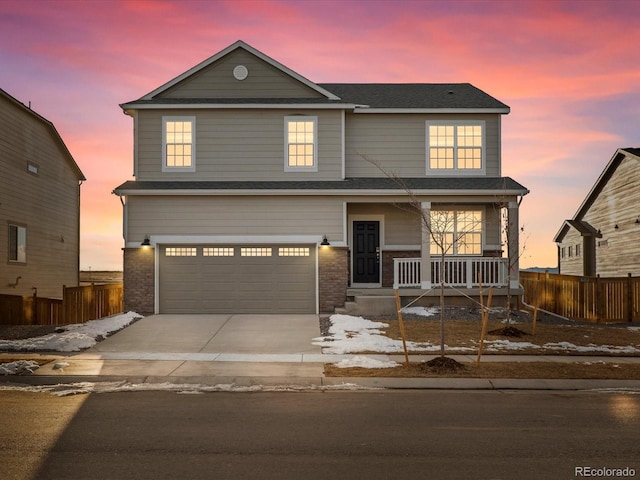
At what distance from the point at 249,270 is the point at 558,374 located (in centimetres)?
1210

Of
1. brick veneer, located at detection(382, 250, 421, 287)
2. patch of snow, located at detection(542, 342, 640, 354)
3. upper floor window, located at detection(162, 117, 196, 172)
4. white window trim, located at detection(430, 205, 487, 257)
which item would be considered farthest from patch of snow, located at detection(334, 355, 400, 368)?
upper floor window, located at detection(162, 117, 196, 172)

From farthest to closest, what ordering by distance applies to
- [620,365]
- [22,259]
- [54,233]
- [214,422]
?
[54,233] → [22,259] → [620,365] → [214,422]

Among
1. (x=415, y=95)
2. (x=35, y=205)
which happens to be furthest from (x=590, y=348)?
(x=35, y=205)

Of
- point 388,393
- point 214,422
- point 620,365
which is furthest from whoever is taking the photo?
point 620,365

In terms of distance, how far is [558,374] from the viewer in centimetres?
1198

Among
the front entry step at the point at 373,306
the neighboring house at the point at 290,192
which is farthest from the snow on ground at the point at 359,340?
the neighboring house at the point at 290,192

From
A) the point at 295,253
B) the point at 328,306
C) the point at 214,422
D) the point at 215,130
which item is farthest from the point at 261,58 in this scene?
the point at 214,422

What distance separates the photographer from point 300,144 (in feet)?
72.7

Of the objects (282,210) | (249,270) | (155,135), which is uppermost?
(155,135)

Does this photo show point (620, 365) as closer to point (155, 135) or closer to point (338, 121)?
point (338, 121)

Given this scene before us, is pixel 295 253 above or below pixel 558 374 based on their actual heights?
above

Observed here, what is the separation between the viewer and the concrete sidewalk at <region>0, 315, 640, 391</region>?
37.1 ft

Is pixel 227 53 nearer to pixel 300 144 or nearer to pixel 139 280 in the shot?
pixel 300 144

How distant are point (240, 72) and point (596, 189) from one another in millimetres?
22432
